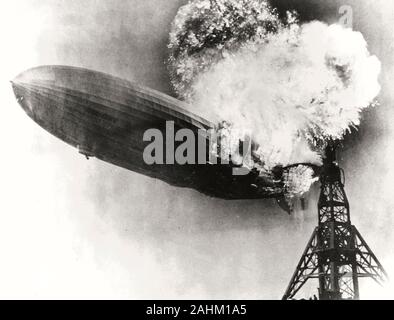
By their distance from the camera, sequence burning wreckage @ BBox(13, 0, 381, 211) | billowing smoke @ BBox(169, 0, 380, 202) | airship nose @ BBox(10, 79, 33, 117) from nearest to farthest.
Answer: airship nose @ BBox(10, 79, 33, 117) → burning wreckage @ BBox(13, 0, 381, 211) → billowing smoke @ BBox(169, 0, 380, 202)

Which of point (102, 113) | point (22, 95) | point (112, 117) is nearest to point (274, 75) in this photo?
point (112, 117)

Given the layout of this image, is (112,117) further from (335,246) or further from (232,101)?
(335,246)
